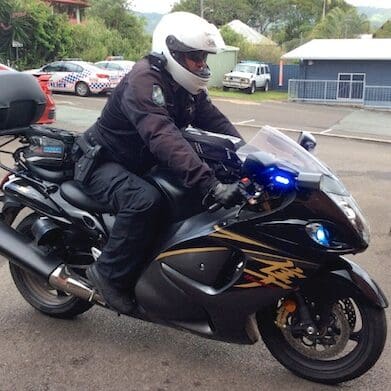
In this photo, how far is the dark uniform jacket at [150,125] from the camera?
3.04 m

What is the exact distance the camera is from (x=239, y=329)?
10.6 ft

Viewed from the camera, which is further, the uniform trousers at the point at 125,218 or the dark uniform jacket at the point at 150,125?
the uniform trousers at the point at 125,218

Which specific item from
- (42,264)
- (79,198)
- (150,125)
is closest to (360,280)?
(150,125)

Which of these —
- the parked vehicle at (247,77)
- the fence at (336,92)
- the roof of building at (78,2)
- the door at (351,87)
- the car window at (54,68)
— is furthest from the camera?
the roof of building at (78,2)

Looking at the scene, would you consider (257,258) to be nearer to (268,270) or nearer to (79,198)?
(268,270)

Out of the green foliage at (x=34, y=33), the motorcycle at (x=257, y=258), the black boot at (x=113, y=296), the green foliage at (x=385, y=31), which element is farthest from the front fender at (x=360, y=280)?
the green foliage at (x=385, y=31)

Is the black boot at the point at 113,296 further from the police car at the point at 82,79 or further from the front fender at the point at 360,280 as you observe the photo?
the police car at the point at 82,79

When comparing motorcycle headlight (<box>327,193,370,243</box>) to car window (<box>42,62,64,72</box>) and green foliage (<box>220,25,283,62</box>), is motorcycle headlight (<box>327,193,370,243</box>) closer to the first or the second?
car window (<box>42,62,64,72</box>)

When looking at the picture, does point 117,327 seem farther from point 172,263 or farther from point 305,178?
point 305,178

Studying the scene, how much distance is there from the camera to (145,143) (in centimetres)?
327

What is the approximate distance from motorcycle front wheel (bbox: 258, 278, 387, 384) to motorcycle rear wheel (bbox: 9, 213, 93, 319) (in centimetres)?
132

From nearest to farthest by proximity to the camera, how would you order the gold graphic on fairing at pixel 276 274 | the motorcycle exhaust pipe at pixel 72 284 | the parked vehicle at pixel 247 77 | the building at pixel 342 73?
the gold graphic on fairing at pixel 276 274 → the motorcycle exhaust pipe at pixel 72 284 → the building at pixel 342 73 → the parked vehicle at pixel 247 77

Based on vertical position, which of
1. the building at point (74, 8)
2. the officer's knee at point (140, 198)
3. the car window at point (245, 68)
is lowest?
the car window at point (245, 68)

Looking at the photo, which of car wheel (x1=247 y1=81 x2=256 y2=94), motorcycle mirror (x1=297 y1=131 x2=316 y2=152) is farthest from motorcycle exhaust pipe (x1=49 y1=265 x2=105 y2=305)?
car wheel (x1=247 y1=81 x2=256 y2=94)
